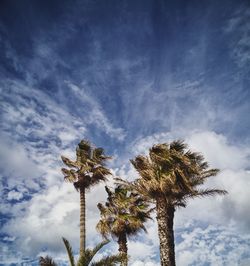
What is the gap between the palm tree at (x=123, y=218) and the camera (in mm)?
22766

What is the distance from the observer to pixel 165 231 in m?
16.6

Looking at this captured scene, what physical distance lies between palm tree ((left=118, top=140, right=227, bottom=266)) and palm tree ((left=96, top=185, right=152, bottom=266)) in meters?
4.91

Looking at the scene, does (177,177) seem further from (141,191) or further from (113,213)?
(113,213)

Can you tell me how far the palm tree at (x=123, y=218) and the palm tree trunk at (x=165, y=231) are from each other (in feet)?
17.2

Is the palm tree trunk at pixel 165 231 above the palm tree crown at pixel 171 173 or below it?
below

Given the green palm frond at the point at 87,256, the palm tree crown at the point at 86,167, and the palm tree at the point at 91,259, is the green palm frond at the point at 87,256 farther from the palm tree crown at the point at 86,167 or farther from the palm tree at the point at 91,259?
the palm tree crown at the point at 86,167

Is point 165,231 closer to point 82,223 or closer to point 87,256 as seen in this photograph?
point 87,256

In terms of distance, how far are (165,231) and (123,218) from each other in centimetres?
683

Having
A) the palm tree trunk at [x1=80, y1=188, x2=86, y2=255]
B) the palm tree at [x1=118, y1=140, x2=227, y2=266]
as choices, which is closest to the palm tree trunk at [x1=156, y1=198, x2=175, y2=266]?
the palm tree at [x1=118, y1=140, x2=227, y2=266]

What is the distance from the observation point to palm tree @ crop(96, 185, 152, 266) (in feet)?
74.7

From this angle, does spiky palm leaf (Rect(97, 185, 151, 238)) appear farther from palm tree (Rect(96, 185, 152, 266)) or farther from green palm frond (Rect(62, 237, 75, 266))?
green palm frond (Rect(62, 237, 75, 266))

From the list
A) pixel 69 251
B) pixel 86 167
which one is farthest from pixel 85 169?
pixel 69 251

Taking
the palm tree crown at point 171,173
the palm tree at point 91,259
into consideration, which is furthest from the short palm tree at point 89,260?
the palm tree crown at point 171,173

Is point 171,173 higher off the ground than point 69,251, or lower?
higher
